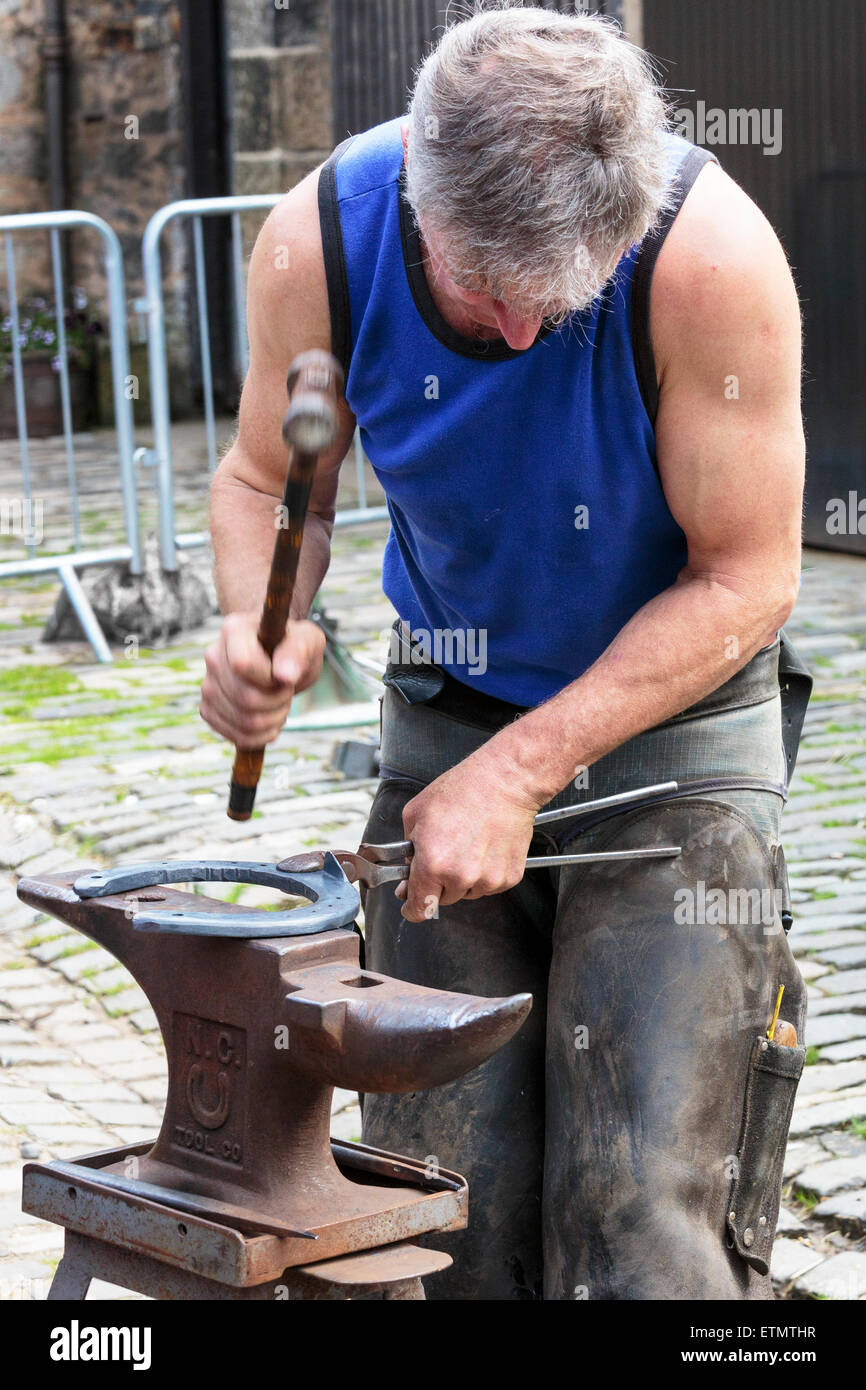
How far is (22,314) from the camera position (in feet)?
47.3

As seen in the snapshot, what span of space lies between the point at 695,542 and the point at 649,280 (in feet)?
1.15

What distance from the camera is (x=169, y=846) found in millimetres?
5129

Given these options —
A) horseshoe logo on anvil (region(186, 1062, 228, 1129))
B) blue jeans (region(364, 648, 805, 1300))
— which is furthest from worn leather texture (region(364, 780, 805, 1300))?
horseshoe logo on anvil (region(186, 1062, 228, 1129))

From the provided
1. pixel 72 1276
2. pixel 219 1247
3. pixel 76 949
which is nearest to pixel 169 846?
pixel 76 949

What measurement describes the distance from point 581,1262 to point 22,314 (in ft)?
43.0

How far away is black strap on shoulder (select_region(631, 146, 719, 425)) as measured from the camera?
2244mm

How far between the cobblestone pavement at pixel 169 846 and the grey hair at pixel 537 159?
188 centimetres

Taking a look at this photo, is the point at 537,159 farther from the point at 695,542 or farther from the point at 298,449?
the point at 695,542

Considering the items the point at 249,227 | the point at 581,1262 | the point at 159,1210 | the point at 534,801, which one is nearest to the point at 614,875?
the point at 534,801

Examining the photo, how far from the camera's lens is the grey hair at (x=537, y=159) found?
203 cm

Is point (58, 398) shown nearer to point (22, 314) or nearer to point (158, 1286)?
point (22, 314)

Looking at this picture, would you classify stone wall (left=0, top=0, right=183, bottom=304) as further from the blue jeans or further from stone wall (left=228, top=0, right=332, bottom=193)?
the blue jeans

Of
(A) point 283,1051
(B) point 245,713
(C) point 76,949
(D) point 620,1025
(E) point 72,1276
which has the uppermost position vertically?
(B) point 245,713

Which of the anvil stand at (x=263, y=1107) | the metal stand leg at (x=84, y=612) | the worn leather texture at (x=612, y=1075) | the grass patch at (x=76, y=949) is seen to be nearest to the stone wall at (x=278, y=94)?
the metal stand leg at (x=84, y=612)
